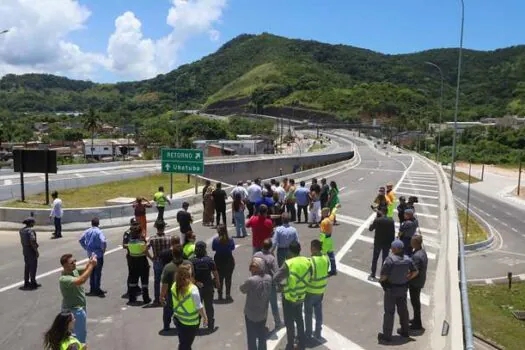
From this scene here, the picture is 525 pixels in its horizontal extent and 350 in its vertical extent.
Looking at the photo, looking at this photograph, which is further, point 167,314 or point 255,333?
point 167,314

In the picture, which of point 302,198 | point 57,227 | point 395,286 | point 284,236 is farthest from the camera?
point 302,198

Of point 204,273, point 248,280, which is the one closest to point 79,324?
point 204,273

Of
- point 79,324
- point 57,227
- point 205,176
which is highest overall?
point 79,324

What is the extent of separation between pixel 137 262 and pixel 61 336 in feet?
15.9

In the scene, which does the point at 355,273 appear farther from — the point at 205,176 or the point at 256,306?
the point at 205,176

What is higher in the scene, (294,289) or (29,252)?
(294,289)

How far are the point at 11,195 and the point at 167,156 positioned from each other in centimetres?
735

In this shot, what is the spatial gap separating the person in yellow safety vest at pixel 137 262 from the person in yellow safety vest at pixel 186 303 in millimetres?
3036

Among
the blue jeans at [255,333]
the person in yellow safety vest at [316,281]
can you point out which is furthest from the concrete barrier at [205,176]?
the blue jeans at [255,333]

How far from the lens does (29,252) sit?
11.2m

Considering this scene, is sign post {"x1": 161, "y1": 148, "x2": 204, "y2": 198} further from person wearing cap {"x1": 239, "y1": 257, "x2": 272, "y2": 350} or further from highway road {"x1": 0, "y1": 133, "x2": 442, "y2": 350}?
person wearing cap {"x1": 239, "y1": 257, "x2": 272, "y2": 350}

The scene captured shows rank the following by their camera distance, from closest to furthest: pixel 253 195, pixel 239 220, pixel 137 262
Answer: pixel 137 262 → pixel 239 220 → pixel 253 195

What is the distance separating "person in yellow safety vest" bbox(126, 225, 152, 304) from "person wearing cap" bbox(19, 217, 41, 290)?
2.52m

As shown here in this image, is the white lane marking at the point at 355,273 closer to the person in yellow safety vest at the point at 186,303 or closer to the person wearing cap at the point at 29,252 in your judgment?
the person in yellow safety vest at the point at 186,303
